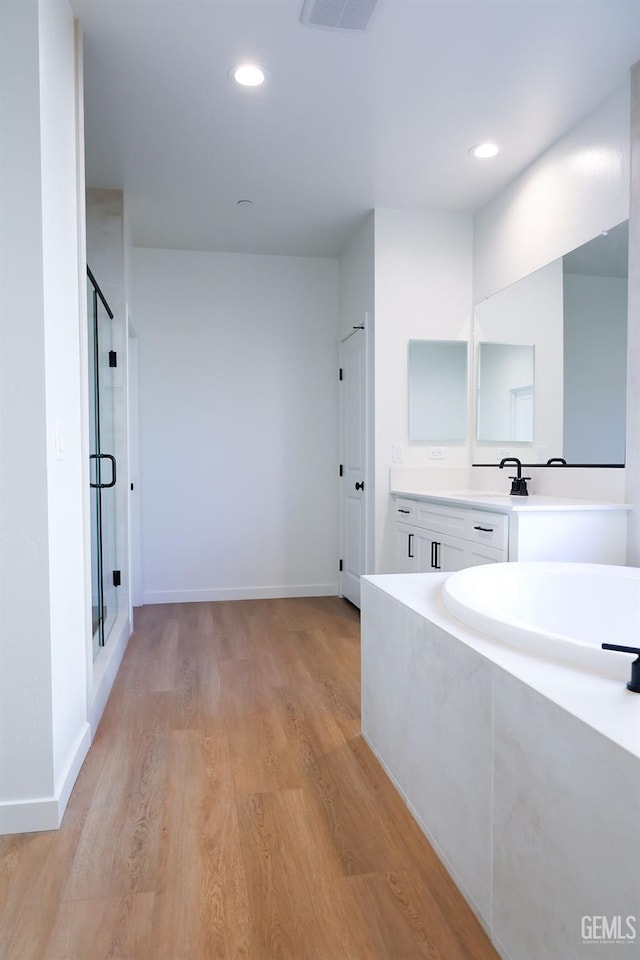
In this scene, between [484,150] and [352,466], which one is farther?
[352,466]

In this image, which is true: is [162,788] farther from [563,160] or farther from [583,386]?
[563,160]

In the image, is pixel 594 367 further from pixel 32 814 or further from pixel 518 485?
pixel 32 814

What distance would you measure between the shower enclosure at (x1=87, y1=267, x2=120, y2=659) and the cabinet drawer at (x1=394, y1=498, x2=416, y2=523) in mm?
1616

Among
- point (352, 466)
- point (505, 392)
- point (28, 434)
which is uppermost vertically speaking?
point (505, 392)

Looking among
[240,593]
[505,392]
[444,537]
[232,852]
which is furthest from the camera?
[240,593]

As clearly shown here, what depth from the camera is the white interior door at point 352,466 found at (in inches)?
164

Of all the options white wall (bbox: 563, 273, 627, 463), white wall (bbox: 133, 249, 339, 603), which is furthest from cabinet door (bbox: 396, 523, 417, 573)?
white wall (bbox: 133, 249, 339, 603)

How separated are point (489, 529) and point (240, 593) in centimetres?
248

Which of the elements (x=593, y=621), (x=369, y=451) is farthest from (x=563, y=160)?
(x=593, y=621)

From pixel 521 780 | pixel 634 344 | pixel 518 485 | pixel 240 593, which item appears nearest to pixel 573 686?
pixel 521 780

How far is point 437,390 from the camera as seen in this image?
3943 millimetres

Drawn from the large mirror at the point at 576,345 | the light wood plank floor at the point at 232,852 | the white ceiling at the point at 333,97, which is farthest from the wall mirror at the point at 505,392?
the light wood plank floor at the point at 232,852

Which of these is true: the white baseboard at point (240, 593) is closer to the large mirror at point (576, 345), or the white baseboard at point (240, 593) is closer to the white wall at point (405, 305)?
the white wall at point (405, 305)

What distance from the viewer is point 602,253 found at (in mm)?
2713
